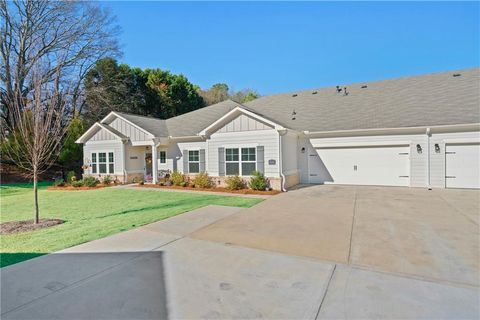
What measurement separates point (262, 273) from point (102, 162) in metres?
17.2

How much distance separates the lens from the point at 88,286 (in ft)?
11.5

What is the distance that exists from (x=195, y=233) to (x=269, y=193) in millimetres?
6236

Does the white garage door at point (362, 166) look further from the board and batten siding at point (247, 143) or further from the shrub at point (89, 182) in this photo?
the shrub at point (89, 182)

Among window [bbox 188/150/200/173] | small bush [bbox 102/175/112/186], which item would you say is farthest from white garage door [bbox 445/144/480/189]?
small bush [bbox 102/175/112/186]

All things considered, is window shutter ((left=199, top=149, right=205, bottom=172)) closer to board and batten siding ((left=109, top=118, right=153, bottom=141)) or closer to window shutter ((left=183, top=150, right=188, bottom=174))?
window shutter ((left=183, top=150, right=188, bottom=174))

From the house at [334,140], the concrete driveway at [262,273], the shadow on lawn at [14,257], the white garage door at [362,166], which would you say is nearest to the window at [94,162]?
the house at [334,140]

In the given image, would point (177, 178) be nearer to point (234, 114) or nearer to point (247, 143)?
point (247, 143)

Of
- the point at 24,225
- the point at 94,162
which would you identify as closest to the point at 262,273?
the point at 24,225

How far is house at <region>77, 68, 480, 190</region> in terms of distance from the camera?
40.1 feet

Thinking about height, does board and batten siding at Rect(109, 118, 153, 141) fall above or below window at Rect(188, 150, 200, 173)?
above

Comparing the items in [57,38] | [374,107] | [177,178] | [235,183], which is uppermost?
[57,38]

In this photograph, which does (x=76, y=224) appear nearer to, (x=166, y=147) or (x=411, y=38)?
(x=166, y=147)

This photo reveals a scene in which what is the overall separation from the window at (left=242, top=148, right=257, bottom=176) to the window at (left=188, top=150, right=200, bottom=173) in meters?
3.40

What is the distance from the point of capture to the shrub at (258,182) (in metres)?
12.4
